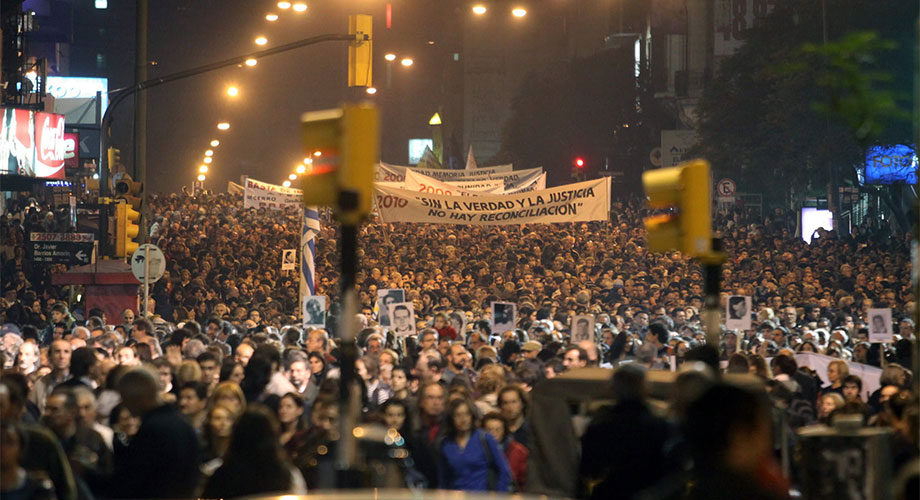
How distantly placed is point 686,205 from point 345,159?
256cm

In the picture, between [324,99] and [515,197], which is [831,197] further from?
[324,99]

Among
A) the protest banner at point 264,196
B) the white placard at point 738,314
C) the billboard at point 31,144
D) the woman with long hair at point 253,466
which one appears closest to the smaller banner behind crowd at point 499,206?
the white placard at point 738,314

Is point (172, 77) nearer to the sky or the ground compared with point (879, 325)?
nearer to the sky

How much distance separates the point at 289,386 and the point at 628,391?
5405 millimetres

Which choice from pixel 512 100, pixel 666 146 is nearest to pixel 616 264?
pixel 666 146

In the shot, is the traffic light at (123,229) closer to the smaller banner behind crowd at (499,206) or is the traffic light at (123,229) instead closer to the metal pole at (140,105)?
the metal pole at (140,105)

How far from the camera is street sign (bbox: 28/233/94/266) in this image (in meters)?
27.8

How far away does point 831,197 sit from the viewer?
5238 cm

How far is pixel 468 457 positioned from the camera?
31.5ft

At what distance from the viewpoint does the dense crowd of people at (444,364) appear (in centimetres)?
738

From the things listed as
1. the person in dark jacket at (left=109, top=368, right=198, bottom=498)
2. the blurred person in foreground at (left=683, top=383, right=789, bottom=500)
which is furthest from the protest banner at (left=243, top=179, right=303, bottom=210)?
the blurred person in foreground at (left=683, top=383, right=789, bottom=500)

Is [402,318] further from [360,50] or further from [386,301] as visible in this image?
[360,50]

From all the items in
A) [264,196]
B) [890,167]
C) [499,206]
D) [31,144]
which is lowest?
[499,206]

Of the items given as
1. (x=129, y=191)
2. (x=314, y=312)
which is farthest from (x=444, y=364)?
(x=129, y=191)
